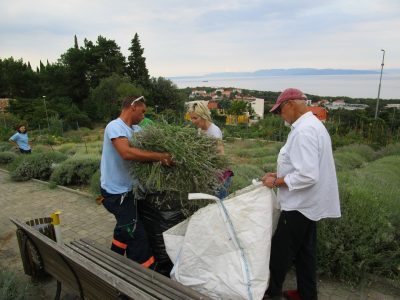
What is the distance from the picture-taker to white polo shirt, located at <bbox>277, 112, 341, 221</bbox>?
2.20 m

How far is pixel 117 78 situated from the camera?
35906 millimetres

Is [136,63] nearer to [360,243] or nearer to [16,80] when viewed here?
[16,80]

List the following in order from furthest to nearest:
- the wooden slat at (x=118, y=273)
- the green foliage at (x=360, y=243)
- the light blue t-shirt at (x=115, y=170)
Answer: the green foliage at (x=360, y=243) < the light blue t-shirt at (x=115, y=170) < the wooden slat at (x=118, y=273)

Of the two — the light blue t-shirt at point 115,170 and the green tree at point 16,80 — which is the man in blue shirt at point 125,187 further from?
the green tree at point 16,80

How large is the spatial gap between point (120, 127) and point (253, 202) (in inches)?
48.5

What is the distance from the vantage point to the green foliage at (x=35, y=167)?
7.72 meters

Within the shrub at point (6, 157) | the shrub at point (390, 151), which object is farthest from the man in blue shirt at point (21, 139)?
the shrub at point (390, 151)

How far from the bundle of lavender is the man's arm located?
0.06 meters

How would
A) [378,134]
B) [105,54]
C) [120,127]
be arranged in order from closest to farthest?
[120,127] < [378,134] < [105,54]

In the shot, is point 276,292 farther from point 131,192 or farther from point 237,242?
point 131,192

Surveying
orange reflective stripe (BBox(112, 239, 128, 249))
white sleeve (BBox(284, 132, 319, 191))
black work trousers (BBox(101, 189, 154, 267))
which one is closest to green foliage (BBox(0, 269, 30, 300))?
orange reflective stripe (BBox(112, 239, 128, 249))

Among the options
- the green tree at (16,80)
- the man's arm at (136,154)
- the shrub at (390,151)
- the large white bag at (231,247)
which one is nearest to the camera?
the large white bag at (231,247)

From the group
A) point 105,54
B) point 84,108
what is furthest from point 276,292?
point 105,54

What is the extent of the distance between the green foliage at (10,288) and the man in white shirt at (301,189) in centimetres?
210
